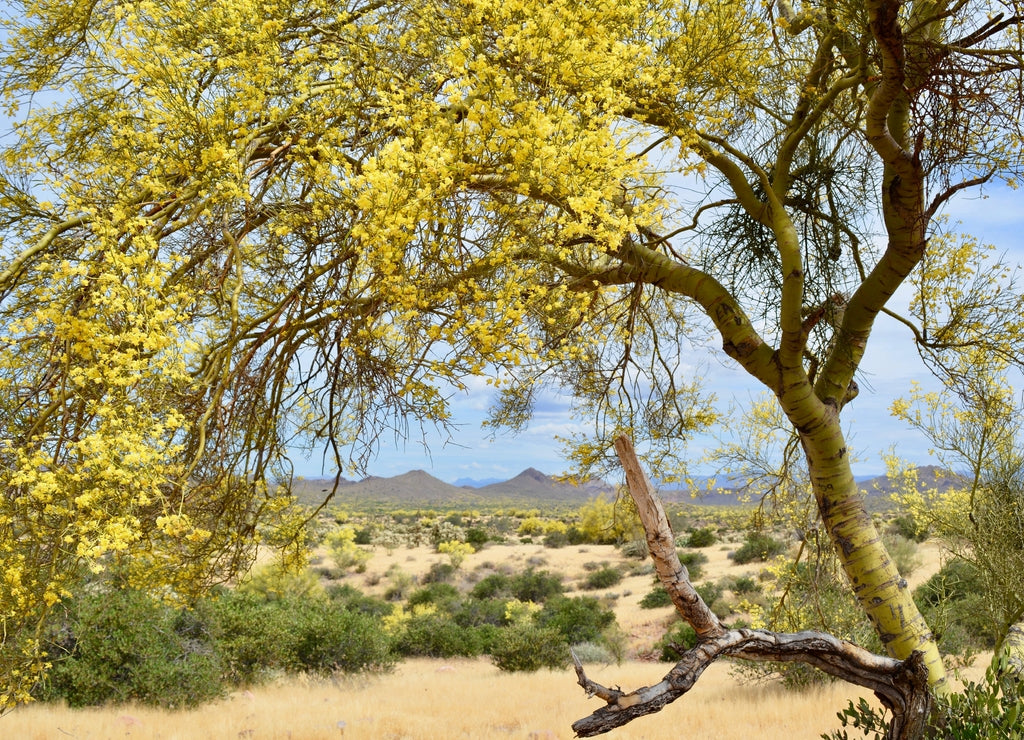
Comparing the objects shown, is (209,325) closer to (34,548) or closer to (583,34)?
(34,548)

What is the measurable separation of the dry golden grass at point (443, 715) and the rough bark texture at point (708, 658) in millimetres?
3980

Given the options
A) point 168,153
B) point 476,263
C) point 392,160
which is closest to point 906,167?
point 476,263

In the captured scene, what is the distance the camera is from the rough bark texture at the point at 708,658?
10.1 ft

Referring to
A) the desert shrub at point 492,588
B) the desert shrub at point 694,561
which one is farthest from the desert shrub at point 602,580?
the desert shrub at point 492,588

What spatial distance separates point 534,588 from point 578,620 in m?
5.86

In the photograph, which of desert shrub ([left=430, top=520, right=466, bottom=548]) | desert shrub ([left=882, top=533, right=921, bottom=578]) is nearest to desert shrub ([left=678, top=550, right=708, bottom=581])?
desert shrub ([left=882, top=533, right=921, bottom=578])

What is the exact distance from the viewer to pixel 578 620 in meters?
18.7

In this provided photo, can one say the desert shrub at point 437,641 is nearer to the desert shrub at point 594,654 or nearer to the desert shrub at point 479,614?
the desert shrub at point 479,614

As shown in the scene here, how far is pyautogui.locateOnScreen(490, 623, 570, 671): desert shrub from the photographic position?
A: 49.9ft

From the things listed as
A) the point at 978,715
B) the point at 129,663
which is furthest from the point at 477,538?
the point at 978,715

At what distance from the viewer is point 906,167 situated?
483 centimetres

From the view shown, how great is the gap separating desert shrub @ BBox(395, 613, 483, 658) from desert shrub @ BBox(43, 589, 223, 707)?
6297mm

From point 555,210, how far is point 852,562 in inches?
134

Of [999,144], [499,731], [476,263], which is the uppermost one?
[999,144]
